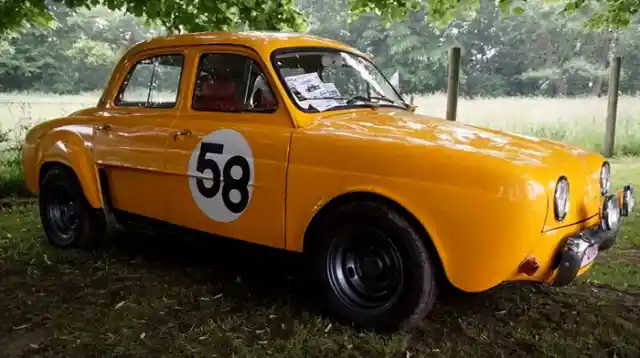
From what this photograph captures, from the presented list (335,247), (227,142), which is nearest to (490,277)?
(335,247)

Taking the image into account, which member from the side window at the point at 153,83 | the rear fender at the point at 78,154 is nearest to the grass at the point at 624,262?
the side window at the point at 153,83

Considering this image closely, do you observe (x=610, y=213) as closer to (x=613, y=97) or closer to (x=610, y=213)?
(x=610, y=213)

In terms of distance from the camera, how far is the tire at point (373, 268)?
3.38 metres

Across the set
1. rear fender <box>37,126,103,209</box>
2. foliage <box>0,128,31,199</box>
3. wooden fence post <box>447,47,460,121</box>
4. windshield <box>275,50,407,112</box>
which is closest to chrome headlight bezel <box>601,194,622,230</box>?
windshield <box>275,50,407,112</box>

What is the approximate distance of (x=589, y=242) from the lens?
3346mm

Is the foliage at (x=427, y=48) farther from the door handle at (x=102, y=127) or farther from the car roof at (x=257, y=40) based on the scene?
the car roof at (x=257, y=40)

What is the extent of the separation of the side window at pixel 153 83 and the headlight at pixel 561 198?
2715mm

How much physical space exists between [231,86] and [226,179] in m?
0.69

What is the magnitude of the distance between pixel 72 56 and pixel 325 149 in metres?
8.19

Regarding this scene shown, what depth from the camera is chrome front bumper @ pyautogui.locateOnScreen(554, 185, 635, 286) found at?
10.7 ft

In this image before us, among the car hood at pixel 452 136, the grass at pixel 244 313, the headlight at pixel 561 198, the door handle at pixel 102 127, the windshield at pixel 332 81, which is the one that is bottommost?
the grass at pixel 244 313

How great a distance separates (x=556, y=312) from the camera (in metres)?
3.92

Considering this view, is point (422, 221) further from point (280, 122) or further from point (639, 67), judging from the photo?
point (639, 67)

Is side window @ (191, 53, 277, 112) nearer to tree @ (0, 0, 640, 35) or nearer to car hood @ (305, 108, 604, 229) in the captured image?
car hood @ (305, 108, 604, 229)
